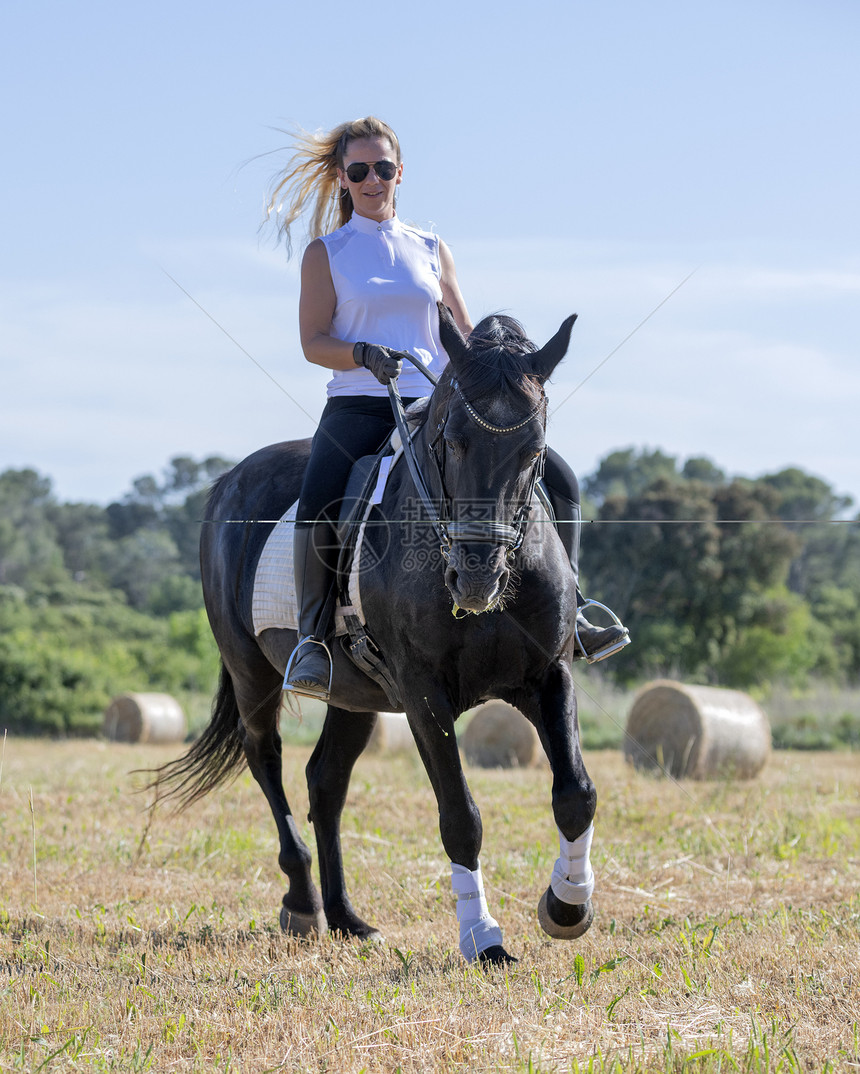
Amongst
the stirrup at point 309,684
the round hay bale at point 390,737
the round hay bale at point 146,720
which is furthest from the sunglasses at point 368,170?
the round hay bale at point 146,720

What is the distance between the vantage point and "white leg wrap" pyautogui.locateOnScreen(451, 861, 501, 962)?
447 centimetres

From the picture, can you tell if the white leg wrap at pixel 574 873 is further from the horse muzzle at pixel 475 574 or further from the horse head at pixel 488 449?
the horse muzzle at pixel 475 574

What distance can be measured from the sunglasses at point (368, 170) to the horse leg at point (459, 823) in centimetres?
268

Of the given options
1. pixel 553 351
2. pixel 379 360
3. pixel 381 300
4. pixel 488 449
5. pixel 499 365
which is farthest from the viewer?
pixel 381 300

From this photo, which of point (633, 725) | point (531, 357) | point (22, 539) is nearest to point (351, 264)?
point (531, 357)

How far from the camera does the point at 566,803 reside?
4.38m

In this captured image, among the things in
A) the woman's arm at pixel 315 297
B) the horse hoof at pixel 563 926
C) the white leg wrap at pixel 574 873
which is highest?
the woman's arm at pixel 315 297

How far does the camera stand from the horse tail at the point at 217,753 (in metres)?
6.93

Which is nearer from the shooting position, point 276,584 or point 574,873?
point 574,873

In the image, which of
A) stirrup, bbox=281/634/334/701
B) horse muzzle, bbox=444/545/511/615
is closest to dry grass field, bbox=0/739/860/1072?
stirrup, bbox=281/634/334/701

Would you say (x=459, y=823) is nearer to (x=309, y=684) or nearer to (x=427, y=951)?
(x=427, y=951)

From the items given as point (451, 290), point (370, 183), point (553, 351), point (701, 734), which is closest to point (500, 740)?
point (701, 734)

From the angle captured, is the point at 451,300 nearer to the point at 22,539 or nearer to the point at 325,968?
the point at 325,968

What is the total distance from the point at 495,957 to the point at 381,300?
9.95 feet
